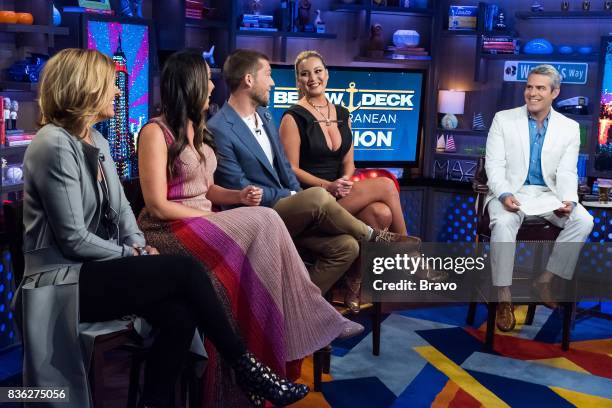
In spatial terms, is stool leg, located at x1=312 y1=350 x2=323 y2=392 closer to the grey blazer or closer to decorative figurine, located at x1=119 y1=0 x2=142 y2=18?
the grey blazer

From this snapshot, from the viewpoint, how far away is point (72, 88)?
2674mm

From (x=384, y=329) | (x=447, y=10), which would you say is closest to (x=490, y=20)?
(x=447, y=10)

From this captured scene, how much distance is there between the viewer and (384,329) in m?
4.62

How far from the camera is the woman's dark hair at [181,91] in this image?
3.24 metres

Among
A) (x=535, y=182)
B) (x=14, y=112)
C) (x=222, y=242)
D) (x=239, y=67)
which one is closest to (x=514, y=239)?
(x=535, y=182)

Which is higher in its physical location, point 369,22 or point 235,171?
point 369,22

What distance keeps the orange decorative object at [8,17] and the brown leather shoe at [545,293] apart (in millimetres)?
3158

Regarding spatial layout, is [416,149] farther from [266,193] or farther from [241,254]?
[241,254]

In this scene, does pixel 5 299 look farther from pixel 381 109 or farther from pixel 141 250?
pixel 381 109

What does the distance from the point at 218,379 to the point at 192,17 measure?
3.23 metres

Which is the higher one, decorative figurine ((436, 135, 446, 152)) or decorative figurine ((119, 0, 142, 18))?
decorative figurine ((119, 0, 142, 18))

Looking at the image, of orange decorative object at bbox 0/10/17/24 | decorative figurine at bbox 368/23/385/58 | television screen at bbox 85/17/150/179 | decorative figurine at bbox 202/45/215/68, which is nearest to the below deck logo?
decorative figurine at bbox 368/23/385/58

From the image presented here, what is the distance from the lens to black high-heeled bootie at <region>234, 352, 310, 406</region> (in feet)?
9.31

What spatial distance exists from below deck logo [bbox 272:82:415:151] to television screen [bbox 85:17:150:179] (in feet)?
5.03
